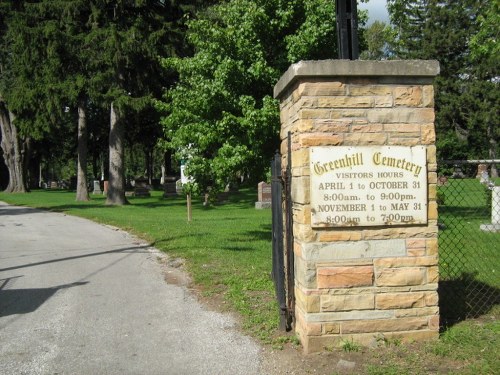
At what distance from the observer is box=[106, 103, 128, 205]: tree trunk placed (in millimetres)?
26922

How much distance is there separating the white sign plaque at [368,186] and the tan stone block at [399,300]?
64cm

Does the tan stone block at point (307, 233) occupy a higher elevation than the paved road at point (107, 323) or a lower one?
higher

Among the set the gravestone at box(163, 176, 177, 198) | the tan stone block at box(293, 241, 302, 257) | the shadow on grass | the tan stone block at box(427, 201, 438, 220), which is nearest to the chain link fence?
the shadow on grass

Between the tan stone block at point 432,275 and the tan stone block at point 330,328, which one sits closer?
the tan stone block at point 330,328

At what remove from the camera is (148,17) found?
83.2ft

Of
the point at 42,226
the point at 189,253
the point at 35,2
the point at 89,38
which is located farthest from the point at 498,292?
the point at 35,2

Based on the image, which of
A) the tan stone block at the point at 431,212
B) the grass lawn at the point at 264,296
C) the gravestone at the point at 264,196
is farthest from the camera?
the gravestone at the point at 264,196

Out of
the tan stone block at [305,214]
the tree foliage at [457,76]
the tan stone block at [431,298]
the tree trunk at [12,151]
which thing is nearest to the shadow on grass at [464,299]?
the tan stone block at [431,298]

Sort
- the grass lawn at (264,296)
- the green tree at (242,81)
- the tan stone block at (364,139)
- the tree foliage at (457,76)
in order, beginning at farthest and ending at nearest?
the tree foliage at (457,76), the green tree at (242,81), the tan stone block at (364,139), the grass lawn at (264,296)

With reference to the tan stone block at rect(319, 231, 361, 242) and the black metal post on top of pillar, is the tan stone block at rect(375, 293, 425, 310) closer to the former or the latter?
the tan stone block at rect(319, 231, 361, 242)

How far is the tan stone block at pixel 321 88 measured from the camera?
4754 millimetres

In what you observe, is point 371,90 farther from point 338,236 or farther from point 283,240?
point 283,240

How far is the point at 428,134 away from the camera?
4.89 meters

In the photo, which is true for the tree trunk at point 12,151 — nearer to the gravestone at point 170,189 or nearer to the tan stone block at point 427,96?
the gravestone at point 170,189
